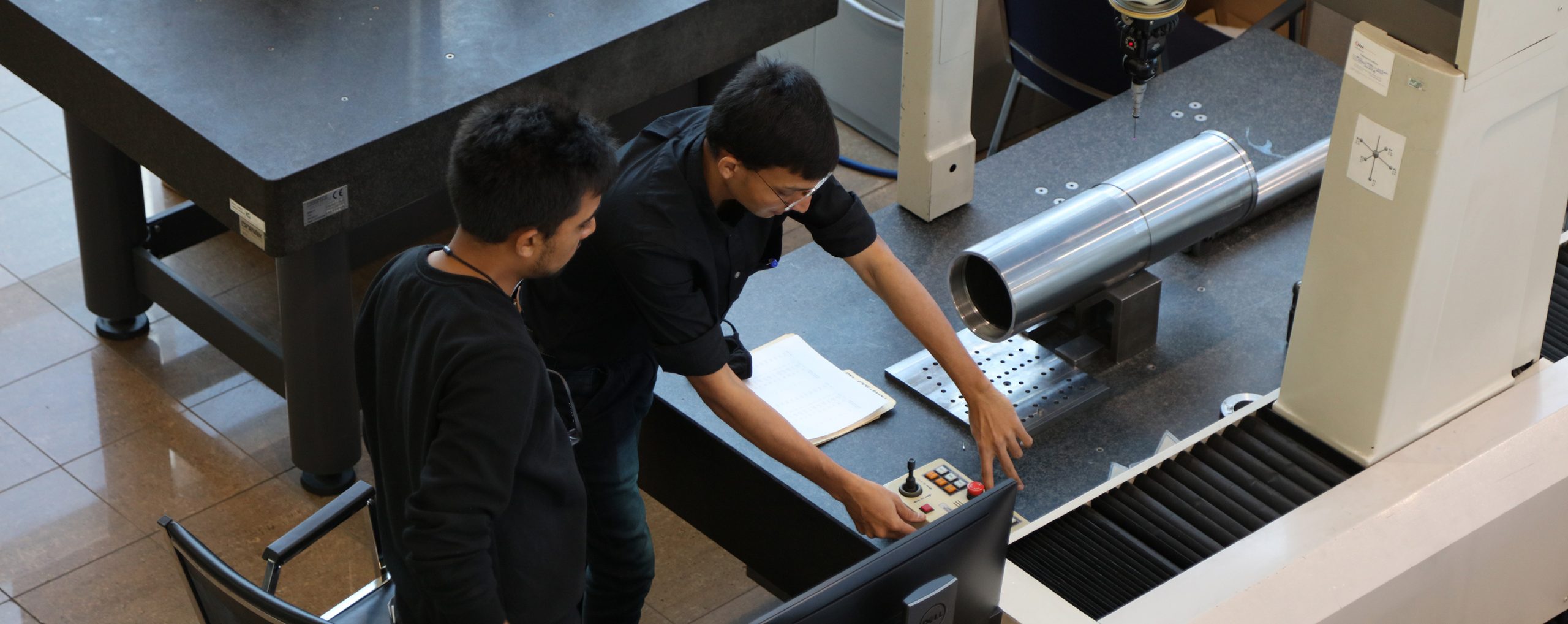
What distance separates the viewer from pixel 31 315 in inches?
141

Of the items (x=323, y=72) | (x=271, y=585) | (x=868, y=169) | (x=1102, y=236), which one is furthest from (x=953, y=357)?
(x=868, y=169)

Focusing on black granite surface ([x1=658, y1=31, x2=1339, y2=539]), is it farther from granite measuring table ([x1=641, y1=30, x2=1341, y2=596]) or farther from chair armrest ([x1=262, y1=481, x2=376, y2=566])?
chair armrest ([x1=262, y1=481, x2=376, y2=566])

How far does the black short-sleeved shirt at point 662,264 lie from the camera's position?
190cm

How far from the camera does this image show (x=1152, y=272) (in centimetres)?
269

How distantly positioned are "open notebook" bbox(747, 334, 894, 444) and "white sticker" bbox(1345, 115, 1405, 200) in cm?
83

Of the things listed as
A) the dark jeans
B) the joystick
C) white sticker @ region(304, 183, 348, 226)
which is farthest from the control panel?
white sticker @ region(304, 183, 348, 226)

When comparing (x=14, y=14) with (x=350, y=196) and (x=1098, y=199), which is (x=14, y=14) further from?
(x=1098, y=199)

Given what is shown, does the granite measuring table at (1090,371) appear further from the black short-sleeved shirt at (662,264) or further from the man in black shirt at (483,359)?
the man in black shirt at (483,359)

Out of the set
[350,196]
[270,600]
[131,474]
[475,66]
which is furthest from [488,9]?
[270,600]

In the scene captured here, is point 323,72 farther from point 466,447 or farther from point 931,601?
point 931,601

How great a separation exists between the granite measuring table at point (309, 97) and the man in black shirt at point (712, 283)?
2.40ft

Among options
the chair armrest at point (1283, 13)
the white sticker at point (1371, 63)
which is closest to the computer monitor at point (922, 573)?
the white sticker at point (1371, 63)

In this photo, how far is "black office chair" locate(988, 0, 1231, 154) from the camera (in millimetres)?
3559

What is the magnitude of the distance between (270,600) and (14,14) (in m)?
1.68
